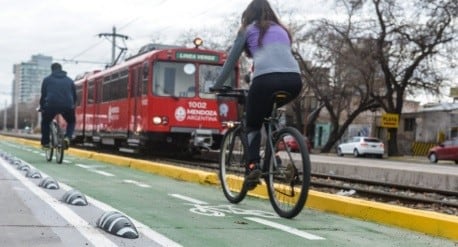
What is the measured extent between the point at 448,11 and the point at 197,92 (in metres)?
24.4

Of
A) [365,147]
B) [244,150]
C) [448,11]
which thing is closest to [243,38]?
[244,150]

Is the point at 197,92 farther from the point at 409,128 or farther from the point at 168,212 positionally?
the point at 409,128

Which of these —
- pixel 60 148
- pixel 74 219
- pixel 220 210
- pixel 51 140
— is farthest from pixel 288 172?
pixel 51 140

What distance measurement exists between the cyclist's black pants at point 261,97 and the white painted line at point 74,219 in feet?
5.79

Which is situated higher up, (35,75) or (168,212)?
(35,75)

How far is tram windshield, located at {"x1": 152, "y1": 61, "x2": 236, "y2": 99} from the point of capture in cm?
1641

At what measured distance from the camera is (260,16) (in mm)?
5809

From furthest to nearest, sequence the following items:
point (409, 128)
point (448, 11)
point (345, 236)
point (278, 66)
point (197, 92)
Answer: point (409, 128), point (448, 11), point (197, 92), point (278, 66), point (345, 236)

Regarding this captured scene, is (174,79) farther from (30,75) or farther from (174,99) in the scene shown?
(30,75)

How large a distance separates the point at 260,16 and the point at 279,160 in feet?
4.39

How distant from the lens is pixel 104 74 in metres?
21.4

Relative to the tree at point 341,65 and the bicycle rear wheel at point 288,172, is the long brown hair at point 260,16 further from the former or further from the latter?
the tree at point 341,65

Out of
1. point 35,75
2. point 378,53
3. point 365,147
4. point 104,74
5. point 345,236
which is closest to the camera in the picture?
point 345,236

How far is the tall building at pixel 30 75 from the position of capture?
81.5m
